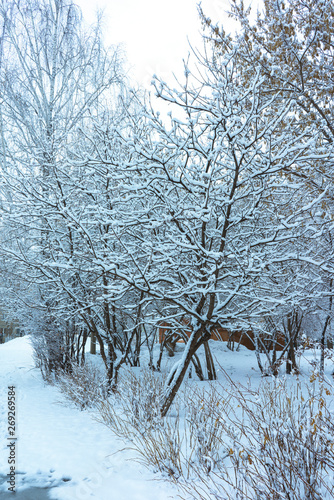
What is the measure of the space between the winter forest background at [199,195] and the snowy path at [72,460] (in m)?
0.37

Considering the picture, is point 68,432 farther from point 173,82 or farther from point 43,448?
point 173,82

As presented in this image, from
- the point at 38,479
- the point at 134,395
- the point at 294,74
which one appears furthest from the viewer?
the point at 294,74

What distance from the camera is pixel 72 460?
4.64m

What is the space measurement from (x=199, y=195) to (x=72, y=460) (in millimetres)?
3894

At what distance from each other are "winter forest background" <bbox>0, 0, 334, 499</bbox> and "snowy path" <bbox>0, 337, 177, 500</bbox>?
368 millimetres

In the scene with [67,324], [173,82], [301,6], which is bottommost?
[67,324]

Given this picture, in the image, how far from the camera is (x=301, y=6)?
611cm

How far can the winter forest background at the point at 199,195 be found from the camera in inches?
177

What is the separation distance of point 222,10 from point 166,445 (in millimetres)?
6336

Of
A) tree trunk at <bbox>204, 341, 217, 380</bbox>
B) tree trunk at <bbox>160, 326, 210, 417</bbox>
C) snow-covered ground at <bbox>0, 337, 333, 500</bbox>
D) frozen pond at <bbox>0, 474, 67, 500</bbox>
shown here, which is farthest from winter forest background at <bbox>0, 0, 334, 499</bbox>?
tree trunk at <bbox>204, 341, 217, 380</bbox>

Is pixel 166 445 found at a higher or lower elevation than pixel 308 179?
lower

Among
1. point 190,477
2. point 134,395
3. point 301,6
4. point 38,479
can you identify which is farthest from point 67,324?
point 301,6

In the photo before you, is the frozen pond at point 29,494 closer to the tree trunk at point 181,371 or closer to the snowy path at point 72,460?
the snowy path at point 72,460

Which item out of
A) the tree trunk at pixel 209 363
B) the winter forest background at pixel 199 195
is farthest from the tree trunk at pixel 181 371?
the tree trunk at pixel 209 363
